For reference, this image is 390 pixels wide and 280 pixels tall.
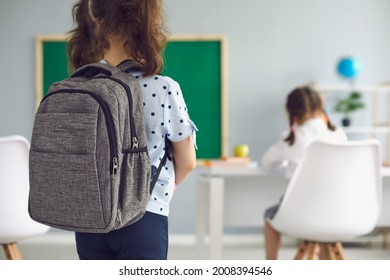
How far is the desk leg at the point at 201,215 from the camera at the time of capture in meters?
2.54

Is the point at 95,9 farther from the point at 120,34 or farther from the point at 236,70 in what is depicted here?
the point at 236,70

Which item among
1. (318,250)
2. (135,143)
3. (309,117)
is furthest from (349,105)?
(135,143)

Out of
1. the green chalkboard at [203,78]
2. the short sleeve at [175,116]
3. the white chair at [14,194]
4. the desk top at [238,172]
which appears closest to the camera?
the short sleeve at [175,116]

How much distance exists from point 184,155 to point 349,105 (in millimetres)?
2965

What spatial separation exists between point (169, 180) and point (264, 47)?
7.49ft

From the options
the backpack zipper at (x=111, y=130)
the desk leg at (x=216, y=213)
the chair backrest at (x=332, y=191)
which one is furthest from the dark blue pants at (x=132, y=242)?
the desk leg at (x=216, y=213)

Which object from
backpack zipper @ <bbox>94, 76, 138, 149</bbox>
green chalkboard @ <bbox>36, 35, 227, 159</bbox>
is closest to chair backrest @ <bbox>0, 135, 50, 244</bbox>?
backpack zipper @ <bbox>94, 76, 138, 149</bbox>

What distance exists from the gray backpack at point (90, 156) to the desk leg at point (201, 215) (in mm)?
1581

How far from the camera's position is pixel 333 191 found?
6.30ft

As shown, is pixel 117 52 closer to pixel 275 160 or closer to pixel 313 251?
pixel 313 251

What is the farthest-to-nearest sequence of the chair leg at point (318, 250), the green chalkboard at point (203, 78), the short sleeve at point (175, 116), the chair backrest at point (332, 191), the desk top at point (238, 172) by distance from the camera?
the green chalkboard at point (203, 78) → the desk top at point (238, 172) → the chair leg at point (318, 250) → the chair backrest at point (332, 191) → the short sleeve at point (175, 116)

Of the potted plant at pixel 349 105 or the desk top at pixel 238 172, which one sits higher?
the potted plant at pixel 349 105

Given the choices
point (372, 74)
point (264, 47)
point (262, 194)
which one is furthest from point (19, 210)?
point (372, 74)

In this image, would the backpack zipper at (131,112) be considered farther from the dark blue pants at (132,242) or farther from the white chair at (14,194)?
the white chair at (14,194)
